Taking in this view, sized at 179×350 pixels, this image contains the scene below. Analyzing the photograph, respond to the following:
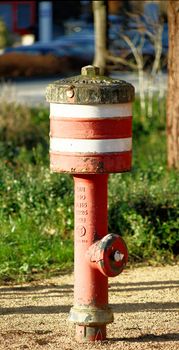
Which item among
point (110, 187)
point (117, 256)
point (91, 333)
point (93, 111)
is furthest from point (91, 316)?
point (110, 187)

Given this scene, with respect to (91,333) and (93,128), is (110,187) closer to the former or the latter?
(91,333)

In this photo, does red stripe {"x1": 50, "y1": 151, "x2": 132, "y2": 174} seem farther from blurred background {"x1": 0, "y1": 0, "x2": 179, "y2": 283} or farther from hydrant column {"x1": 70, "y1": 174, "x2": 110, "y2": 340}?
blurred background {"x1": 0, "y1": 0, "x2": 179, "y2": 283}

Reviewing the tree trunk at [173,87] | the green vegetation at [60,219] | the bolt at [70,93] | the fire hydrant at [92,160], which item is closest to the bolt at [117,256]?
the fire hydrant at [92,160]

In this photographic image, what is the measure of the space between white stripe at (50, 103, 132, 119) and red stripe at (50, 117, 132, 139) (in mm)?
24

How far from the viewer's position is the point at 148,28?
18.7 metres

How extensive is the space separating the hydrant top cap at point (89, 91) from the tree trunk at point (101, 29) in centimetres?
1279

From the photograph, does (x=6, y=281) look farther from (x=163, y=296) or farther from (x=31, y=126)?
(x=31, y=126)

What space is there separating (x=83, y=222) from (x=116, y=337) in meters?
0.68

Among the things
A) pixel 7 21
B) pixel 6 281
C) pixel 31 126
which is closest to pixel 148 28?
pixel 31 126

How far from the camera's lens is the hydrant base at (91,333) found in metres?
5.93

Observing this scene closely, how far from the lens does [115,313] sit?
22.2 ft

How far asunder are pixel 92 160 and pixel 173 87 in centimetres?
576

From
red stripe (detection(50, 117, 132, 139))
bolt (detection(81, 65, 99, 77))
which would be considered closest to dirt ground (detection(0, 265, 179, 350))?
red stripe (detection(50, 117, 132, 139))

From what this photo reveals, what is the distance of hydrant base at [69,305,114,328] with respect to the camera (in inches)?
231
